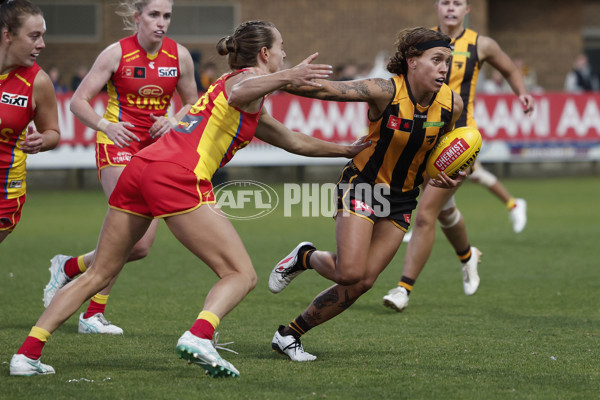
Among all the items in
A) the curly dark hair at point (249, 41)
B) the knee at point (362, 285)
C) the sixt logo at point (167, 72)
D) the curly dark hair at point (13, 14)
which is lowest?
the knee at point (362, 285)

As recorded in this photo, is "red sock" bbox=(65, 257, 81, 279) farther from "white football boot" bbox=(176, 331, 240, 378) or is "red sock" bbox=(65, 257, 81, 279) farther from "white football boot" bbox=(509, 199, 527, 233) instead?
"white football boot" bbox=(509, 199, 527, 233)

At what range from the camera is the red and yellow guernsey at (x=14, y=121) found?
5.81 metres

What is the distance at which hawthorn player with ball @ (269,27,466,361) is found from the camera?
19.2ft

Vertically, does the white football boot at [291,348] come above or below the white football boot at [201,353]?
below

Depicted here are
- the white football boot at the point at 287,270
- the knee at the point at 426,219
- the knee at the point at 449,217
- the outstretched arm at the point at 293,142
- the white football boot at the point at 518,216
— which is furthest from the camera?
the white football boot at the point at 518,216

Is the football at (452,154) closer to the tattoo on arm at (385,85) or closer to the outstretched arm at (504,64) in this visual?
the tattoo on arm at (385,85)

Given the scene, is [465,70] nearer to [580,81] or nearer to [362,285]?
[362,285]

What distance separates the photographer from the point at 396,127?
5.90 m

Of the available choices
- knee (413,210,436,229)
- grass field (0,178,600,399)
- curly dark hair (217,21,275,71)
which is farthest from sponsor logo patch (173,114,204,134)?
knee (413,210,436,229)

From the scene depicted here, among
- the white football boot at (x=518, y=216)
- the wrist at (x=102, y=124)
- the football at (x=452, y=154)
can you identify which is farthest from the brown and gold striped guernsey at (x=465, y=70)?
the white football boot at (x=518, y=216)

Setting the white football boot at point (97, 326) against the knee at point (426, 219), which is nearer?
the white football boot at point (97, 326)

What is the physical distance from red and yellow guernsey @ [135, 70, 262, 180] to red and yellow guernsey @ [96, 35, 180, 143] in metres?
1.72

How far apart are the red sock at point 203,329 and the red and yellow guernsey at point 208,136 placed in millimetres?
804

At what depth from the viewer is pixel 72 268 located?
22.6 feet
